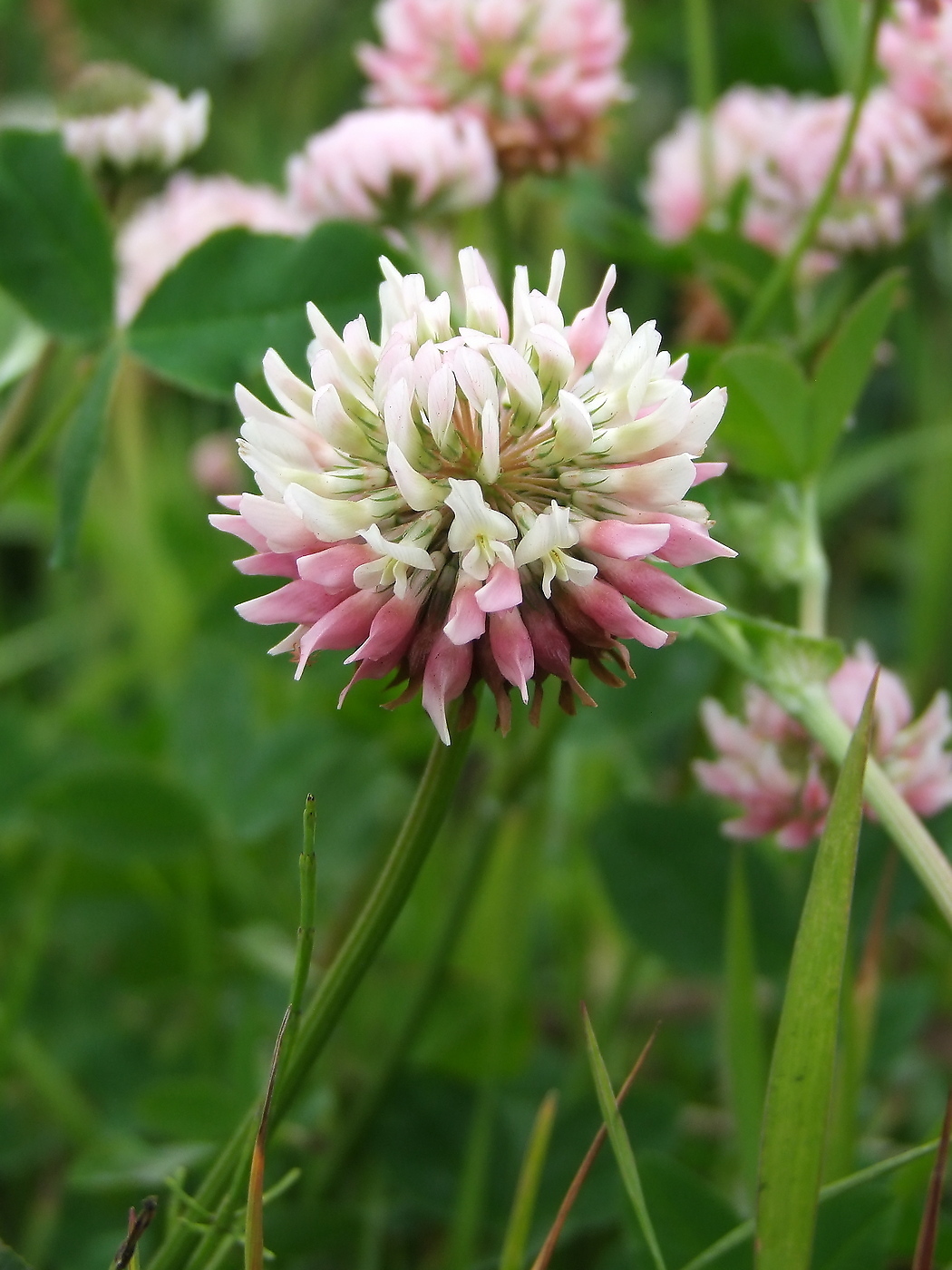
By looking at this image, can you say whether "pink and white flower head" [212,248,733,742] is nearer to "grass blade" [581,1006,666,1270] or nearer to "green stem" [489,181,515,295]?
"grass blade" [581,1006,666,1270]

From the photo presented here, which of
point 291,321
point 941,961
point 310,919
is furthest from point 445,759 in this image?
point 941,961

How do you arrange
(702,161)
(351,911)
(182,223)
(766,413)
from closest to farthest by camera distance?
(766,413), (351,911), (702,161), (182,223)

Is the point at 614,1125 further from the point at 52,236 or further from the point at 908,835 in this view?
the point at 52,236

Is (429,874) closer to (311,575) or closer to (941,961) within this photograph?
(941,961)

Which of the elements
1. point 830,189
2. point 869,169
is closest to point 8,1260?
point 830,189

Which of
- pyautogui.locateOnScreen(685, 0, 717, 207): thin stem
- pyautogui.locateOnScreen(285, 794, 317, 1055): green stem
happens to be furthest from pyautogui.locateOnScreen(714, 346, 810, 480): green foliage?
pyautogui.locateOnScreen(685, 0, 717, 207): thin stem

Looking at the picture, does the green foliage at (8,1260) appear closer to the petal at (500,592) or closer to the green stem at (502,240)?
the petal at (500,592)
